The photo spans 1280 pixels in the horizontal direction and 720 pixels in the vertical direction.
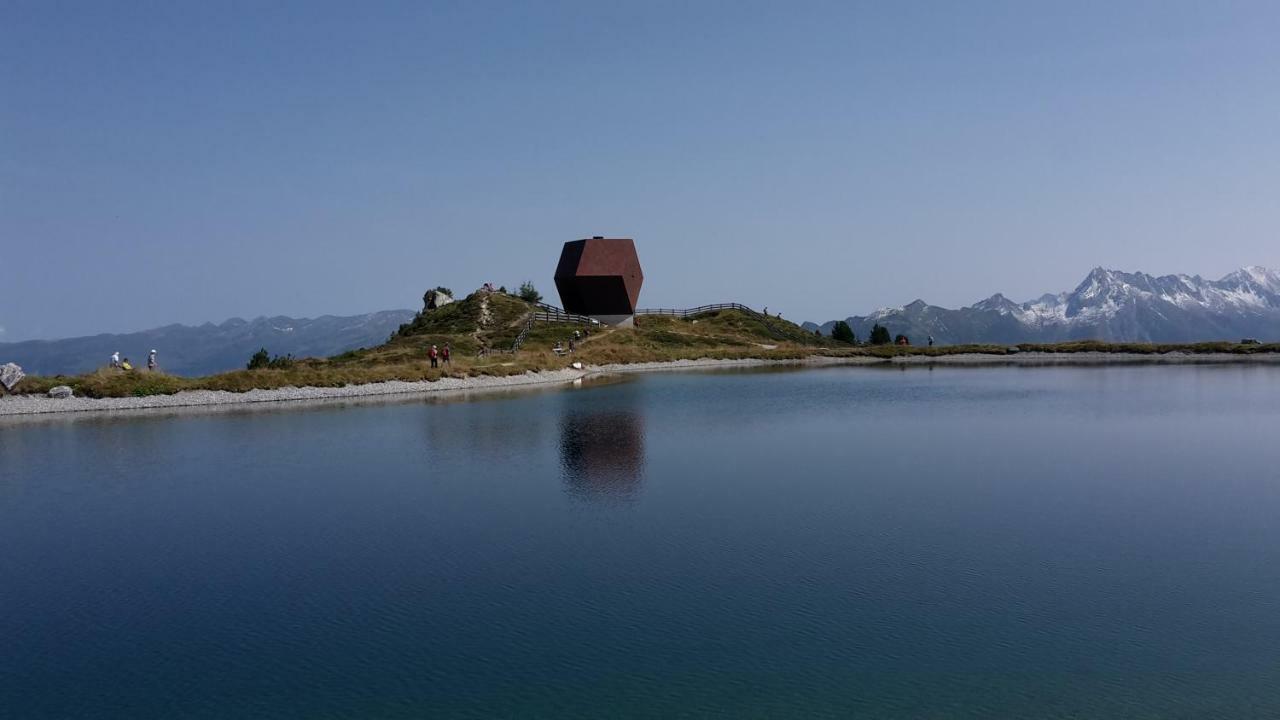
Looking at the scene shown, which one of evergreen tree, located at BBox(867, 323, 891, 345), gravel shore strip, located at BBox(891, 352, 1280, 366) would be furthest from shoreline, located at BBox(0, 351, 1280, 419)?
evergreen tree, located at BBox(867, 323, 891, 345)

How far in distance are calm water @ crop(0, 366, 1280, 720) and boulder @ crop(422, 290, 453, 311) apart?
91318 millimetres

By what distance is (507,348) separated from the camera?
102 meters

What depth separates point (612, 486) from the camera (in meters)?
31.9

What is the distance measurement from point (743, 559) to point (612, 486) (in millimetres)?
10480

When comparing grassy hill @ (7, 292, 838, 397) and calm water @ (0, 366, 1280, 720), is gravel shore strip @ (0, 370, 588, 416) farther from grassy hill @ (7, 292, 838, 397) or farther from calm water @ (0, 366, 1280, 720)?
calm water @ (0, 366, 1280, 720)

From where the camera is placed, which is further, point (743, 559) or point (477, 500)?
point (477, 500)

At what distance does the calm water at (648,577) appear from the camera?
14.7 metres

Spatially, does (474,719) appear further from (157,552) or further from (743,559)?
(157,552)

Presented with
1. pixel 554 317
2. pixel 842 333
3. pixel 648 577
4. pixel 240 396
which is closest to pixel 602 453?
pixel 648 577

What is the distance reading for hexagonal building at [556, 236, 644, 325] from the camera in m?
120

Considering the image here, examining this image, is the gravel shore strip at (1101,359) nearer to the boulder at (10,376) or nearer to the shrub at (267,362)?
the shrub at (267,362)

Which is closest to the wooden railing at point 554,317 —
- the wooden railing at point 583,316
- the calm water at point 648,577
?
the wooden railing at point 583,316

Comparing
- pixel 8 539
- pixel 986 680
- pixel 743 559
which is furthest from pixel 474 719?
pixel 8 539

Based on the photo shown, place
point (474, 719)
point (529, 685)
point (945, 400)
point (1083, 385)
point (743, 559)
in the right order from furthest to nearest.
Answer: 1. point (1083, 385)
2. point (945, 400)
3. point (743, 559)
4. point (529, 685)
5. point (474, 719)
